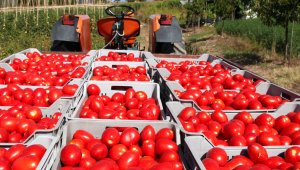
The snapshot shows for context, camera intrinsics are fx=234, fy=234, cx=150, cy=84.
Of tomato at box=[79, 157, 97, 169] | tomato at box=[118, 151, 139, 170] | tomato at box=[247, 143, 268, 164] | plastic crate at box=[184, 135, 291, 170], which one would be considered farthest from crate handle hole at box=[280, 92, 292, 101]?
tomato at box=[79, 157, 97, 169]

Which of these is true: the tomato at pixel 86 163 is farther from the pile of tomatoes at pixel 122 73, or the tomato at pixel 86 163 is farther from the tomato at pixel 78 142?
the pile of tomatoes at pixel 122 73

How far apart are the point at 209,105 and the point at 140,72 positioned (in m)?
1.31

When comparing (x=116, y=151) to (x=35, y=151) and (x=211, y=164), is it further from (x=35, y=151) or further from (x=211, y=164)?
(x=211, y=164)

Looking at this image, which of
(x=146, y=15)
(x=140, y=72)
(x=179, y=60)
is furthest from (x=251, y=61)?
(x=146, y=15)

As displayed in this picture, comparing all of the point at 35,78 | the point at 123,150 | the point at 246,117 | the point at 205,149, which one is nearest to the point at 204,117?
the point at 246,117

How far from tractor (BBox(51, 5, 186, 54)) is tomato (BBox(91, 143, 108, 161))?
3.85m

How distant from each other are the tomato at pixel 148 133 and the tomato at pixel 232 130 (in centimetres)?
Answer: 65

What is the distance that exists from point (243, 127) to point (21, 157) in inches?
68.7

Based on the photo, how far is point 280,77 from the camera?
753 cm

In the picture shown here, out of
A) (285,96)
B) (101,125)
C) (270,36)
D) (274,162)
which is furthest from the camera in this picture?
(270,36)

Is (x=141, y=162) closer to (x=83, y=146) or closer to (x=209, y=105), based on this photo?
(x=83, y=146)

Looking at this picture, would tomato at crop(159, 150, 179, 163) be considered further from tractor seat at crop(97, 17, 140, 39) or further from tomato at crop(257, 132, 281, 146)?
tractor seat at crop(97, 17, 140, 39)

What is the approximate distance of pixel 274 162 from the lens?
163 cm

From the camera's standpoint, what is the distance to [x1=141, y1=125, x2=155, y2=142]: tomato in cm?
182
